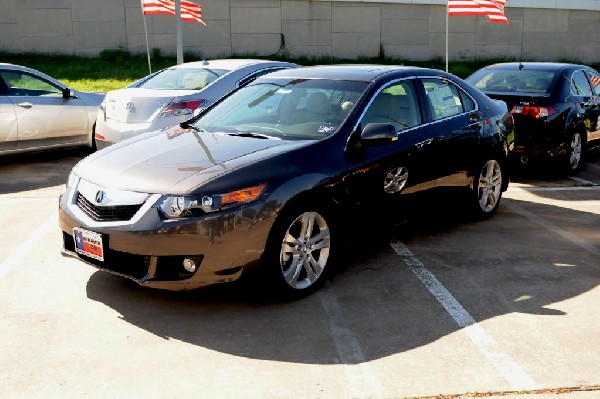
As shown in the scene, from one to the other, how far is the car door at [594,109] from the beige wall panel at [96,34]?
53.5 feet

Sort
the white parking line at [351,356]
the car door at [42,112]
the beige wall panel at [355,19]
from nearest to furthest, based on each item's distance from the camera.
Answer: the white parking line at [351,356], the car door at [42,112], the beige wall panel at [355,19]

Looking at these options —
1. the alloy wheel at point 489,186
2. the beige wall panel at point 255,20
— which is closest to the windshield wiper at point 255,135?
the alloy wheel at point 489,186

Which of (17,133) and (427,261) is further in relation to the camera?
(17,133)

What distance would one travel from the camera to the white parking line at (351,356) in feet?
11.9

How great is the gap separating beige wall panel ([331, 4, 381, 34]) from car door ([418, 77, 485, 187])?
17.8 metres

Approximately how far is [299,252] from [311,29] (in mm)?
19974

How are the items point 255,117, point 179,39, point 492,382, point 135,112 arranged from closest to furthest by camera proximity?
1. point 492,382
2. point 255,117
3. point 135,112
4. point 179,39

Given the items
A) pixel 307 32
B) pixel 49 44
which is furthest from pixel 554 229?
pixel 49 44

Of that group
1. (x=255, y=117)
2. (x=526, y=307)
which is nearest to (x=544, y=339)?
(x=526, y=307)

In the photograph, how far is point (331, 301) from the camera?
15.9 ft

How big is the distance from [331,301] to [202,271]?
0.97 m

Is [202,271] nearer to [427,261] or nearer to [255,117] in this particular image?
[255,117]

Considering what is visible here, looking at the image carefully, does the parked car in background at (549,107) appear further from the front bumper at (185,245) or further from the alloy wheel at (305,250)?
the front bumper at (185,245)

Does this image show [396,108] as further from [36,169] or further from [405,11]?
[405,11]
